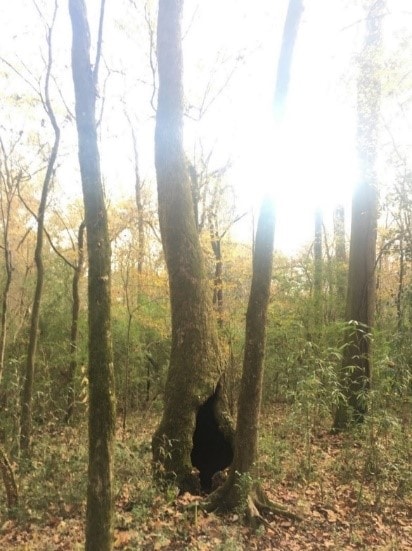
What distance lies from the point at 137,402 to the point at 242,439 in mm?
9363

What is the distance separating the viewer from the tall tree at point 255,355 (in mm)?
5035

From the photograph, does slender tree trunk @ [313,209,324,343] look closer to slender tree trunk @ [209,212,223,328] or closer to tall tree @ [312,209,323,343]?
tall tree @ [312,209,323,343]

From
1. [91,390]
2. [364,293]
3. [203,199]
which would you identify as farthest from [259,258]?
[203,199]

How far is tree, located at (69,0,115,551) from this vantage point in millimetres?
3545

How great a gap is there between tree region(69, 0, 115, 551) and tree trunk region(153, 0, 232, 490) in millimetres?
2017

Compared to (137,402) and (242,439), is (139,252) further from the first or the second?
(242,439)

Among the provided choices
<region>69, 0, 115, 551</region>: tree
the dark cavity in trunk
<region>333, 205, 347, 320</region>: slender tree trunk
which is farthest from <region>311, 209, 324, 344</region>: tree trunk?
<region>69, 0, 115, 551</region>: tree

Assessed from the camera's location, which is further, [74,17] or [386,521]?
[386,521]

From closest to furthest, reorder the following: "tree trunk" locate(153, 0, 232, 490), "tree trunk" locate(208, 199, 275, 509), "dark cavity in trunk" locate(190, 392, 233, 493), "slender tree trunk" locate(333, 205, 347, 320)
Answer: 1. "tree trunk" locate(208, 199, 275, 509)
2. "tree trunk" locate(153, 0, 232, 490)
3. "dark cavity in trunk" locate(190, 392, 233, 493)
4. "slender tree trunk" locate(333, 205, 347, 320)

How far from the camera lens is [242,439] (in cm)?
507

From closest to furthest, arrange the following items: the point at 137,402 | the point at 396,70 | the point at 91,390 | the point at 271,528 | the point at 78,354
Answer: the point at 91,390 → the point at 271,528 → the point at 396,70 → the point at 78,354 → the point at 137,402

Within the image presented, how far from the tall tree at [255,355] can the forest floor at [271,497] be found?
24 centimetres

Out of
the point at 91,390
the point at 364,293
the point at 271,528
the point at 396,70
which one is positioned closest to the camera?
the point at 91,390

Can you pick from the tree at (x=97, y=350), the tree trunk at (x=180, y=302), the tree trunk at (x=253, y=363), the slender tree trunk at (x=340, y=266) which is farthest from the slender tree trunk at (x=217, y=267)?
the tree at (x=97, y=350)
